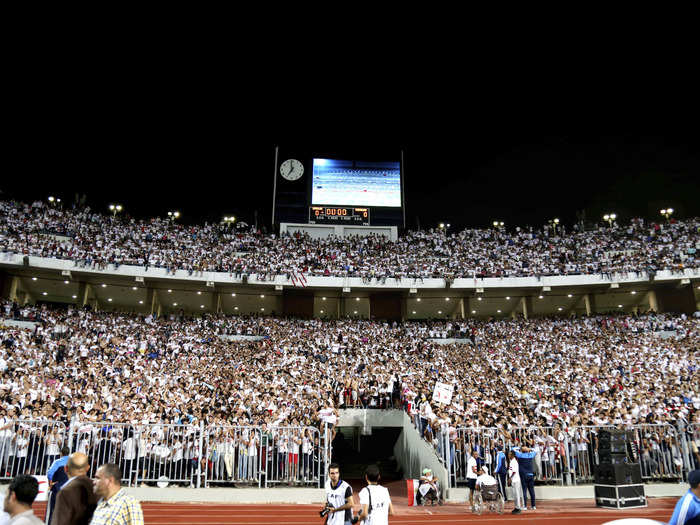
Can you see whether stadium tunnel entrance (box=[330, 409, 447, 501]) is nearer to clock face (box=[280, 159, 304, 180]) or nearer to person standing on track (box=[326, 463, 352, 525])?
person standing on track (box=[326, 463, 352, 525])

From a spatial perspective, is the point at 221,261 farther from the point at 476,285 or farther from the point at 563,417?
the point at 563,417

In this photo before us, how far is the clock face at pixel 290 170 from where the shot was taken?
3788cm

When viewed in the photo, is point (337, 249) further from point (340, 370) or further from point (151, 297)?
point (340, 370)

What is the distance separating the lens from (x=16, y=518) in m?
3.72

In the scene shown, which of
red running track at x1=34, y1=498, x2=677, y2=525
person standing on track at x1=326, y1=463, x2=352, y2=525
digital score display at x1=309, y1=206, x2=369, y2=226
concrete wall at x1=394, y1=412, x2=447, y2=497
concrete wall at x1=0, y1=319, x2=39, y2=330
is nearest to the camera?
person standing on track at x1=326, y1=463, x2=352, y2=525

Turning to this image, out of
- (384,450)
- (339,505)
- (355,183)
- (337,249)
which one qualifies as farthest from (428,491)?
(355,183)

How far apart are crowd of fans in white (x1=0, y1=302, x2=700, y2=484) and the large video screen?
10.5 m

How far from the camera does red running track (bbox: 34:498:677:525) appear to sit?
31.2 ft

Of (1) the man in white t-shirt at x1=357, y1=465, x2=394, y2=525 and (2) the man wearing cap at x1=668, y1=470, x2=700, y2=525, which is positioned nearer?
(2) the man wearing cap at x1=668, y1=470, x2=700, y2=525

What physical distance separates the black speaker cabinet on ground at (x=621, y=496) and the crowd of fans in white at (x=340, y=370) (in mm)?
2206

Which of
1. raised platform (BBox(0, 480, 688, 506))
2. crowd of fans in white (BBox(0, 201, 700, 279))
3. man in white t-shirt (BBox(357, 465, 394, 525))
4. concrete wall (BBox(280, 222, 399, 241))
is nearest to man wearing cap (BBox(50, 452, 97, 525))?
man in white t-shirt (BBox(357, 465, 394, 525))

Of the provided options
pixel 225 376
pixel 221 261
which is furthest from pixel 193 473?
pixel 221 261

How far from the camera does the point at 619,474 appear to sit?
10664mm

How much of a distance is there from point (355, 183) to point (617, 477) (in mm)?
29527
